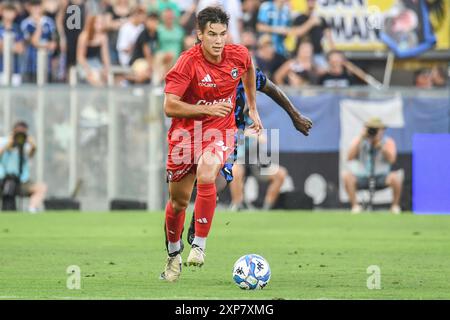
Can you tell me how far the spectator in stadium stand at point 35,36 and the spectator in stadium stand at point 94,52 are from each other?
0.67m

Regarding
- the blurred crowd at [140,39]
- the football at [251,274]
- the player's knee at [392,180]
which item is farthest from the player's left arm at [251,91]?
the blurred crowd at [140,39]

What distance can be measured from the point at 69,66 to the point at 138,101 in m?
1.62

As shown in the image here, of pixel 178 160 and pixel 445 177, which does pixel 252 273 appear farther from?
pixel 445 177

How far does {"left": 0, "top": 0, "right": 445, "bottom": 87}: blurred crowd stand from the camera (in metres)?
24.8

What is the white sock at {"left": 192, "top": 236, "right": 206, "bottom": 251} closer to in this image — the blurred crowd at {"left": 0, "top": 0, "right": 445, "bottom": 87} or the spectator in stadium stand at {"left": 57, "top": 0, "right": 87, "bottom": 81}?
the blurred crowd at {"left": 0, "top": 0, "right": 445, "bottom": 87}

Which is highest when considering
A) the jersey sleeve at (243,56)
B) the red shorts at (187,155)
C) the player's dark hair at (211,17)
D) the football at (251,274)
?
the player's dark hair at (211,17)

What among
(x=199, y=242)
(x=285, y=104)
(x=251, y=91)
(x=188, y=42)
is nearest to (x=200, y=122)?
(x=251, y=91)

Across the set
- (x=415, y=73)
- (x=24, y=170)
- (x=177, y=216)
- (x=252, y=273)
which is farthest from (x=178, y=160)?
(x=415, y=73)

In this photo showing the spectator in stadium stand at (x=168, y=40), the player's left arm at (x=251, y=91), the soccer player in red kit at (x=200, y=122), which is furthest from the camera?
the spectator in stadium stand at (x=168, y=40)

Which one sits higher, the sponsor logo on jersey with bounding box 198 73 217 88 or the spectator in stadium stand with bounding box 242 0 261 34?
the spectator in stadium stand with bounding box 242 0 261 34

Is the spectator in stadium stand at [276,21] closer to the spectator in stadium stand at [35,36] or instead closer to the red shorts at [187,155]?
the spectator in stadium stand at [35,36]

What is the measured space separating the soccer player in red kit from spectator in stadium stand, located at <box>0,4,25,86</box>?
45.1ft

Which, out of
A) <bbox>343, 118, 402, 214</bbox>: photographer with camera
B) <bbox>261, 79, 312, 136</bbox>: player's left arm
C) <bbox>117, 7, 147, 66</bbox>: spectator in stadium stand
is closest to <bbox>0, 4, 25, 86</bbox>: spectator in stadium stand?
<bbox>117, 7, 147, 66</bbox>: spectator in stadium stand

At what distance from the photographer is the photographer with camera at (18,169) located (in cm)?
2353
